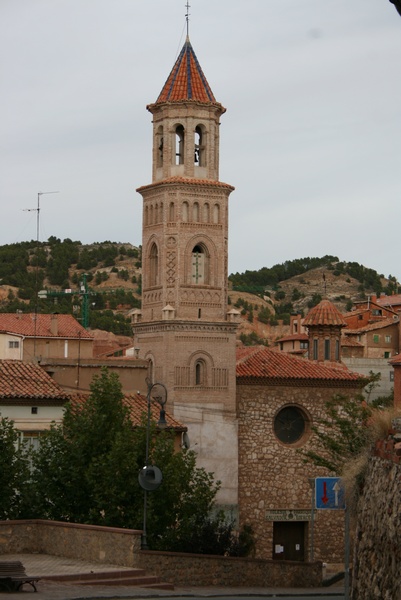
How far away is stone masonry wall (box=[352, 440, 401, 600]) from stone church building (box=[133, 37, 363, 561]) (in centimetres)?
3128

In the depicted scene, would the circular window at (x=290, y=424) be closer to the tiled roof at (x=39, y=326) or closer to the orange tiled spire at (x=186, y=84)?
the orange tiled spire at (x=186, y=84)

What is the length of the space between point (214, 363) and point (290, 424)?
3.70 metres

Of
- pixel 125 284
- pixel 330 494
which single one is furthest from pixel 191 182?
pixel 125 284

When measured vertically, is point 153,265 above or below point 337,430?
above

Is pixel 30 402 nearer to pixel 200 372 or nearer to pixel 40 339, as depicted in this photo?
pixel 200 372

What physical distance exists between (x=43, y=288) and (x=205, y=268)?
317 ft

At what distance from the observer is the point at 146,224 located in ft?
179

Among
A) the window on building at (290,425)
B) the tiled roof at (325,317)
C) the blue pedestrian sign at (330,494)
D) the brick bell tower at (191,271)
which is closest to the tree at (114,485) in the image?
the brick bell tower at (191,271)

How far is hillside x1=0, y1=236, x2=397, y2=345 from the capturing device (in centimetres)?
14162

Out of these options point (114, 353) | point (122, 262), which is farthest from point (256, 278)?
point (114, 353)

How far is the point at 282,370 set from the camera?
53094mm

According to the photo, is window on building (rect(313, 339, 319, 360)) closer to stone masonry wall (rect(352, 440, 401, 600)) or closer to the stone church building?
the stone church building

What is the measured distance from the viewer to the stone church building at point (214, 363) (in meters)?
51.9

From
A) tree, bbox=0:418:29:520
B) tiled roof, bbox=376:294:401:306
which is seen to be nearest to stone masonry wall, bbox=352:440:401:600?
tree, bbox=0:418:29:520
